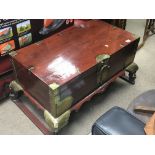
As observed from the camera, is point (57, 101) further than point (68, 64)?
No

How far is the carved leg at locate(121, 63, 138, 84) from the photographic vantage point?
1.93m

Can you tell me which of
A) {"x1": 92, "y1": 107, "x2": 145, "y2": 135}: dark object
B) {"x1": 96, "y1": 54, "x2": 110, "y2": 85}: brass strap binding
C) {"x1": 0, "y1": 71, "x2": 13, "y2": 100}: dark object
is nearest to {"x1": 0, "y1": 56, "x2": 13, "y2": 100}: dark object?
{"x1": 0, "y1": 71, "x2": 13, "y2": 100}: dark object

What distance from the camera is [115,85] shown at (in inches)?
80.0

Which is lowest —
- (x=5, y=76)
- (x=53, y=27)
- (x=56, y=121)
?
(x=56, y=121)

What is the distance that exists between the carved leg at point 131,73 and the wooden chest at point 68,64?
14cm

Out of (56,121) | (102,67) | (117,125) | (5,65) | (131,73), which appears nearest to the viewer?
(117,125)

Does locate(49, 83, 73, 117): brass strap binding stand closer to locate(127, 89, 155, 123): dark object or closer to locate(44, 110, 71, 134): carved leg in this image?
locate(44, 110, 71, 134): carved leg

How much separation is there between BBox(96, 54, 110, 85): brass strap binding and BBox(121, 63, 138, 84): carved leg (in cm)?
34

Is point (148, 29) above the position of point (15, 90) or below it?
above

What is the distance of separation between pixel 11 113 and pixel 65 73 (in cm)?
61

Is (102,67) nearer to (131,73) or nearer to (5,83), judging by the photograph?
(131,73)

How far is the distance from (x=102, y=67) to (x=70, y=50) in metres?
0.25

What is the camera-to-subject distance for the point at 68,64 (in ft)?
4.80

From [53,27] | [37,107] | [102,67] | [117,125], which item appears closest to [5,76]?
[37,107]
